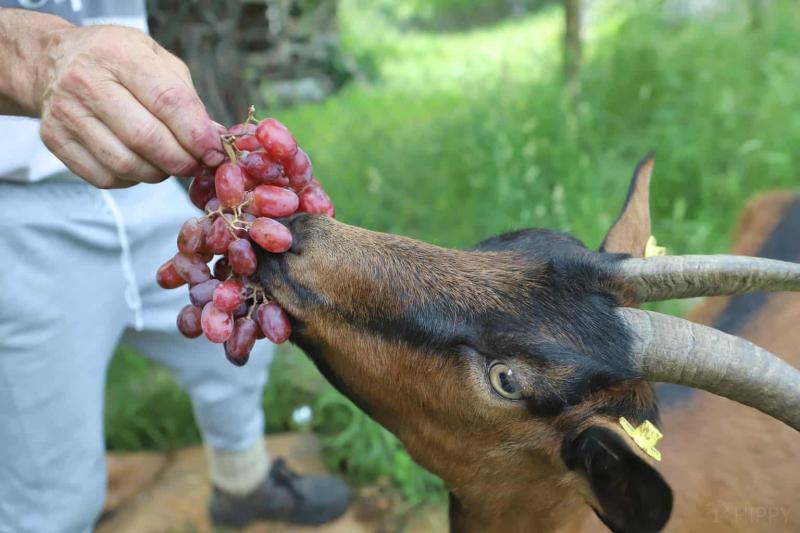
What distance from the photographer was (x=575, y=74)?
614 centimetres

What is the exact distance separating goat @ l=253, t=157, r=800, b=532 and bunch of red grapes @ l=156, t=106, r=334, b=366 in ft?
0.22

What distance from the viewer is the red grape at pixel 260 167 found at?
62.6 inches

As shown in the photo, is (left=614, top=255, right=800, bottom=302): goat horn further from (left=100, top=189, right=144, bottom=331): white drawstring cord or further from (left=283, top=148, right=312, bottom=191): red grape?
(left=100, top=189, right=144, bottom=331): white drawstring cord

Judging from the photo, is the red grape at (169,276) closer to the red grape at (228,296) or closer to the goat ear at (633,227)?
the red grape at (228,296)

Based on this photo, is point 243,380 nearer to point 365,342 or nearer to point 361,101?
point 365,342

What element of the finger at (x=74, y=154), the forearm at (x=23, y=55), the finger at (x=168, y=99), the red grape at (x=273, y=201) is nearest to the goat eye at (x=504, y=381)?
the red grape at (x=273, y=201)

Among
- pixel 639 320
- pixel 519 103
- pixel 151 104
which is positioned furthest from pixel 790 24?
pixel 151 104

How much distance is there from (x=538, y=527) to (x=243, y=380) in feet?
4.28

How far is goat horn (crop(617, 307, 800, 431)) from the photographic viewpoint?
4.96ft

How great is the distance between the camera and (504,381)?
1744 millimetres

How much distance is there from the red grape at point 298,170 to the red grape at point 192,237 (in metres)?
0.24

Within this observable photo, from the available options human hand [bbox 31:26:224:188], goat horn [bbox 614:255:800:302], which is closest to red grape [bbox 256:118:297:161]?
human hand [bbox 31:26:224:188]

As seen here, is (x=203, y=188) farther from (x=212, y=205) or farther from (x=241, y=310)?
(x=241, y=310)

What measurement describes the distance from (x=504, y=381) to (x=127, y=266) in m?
1.34
